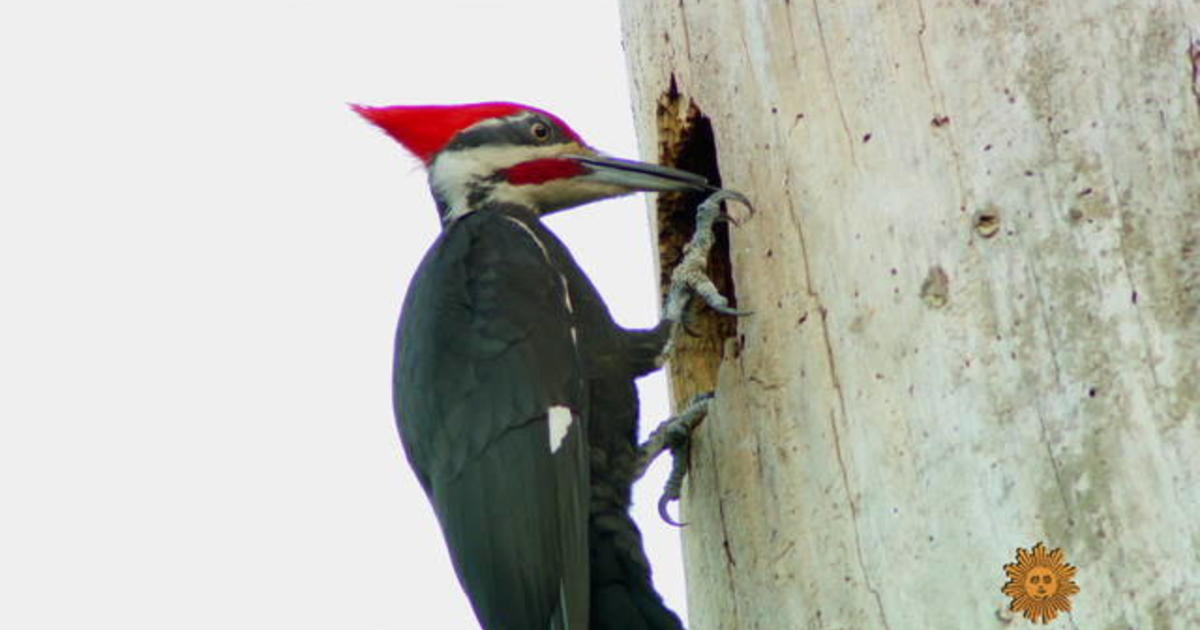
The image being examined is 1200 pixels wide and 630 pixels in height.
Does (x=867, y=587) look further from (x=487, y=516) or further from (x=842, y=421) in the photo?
(x=487, y=516)

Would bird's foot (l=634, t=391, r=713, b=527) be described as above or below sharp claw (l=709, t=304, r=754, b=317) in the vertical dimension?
below

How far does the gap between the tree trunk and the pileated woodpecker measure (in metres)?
0.21

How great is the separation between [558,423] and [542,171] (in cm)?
73

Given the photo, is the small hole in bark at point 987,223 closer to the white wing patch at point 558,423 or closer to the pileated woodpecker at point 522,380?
the pileated woodpecker at point 522,380

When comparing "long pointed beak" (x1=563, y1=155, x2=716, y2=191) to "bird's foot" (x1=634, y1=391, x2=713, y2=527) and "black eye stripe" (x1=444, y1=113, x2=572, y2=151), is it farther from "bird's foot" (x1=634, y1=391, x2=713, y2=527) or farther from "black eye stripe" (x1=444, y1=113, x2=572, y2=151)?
"bird's foot" (x1=634, y1=391, x2=713, y2=527)

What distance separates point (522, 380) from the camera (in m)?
3.01

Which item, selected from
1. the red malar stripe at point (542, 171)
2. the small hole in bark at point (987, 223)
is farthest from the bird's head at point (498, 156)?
the small hole in bark at point (987, 223)

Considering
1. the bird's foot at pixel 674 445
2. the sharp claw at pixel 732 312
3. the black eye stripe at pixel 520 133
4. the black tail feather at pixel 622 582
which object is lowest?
the black tail feather at pixel 622 582

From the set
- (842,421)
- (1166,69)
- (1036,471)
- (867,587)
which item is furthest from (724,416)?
(1166,69)

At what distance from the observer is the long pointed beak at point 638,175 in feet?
10.3

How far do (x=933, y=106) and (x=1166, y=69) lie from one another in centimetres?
35

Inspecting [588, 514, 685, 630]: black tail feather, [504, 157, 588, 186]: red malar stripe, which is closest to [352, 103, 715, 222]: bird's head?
[504, 157, 588, 186]: red malar stripe

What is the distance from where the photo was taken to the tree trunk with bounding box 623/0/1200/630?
225 cm

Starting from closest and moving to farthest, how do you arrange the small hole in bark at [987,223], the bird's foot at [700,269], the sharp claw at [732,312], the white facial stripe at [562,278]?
the small hole in bark at [987,223]
the sharp claw at [732,312]
the bird's foot at [700,269]
the white facial stripe at [562,278]
